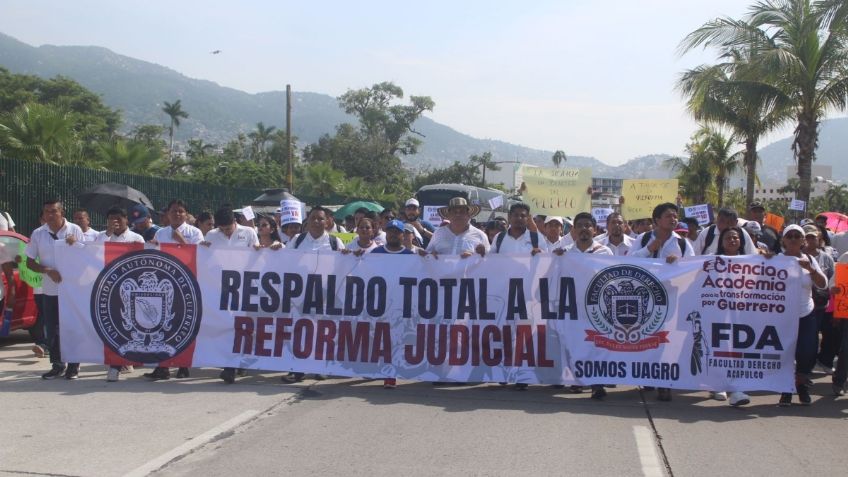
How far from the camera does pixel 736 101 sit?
19.6 metres

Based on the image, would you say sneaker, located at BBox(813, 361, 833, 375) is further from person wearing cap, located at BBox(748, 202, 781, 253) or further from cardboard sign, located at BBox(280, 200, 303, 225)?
cardboard sign, located at BBox(280, 200, 303, 225)

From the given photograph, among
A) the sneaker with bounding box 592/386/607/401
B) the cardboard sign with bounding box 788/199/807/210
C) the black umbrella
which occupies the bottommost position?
the sneaker with bounding box 592/386/607/401

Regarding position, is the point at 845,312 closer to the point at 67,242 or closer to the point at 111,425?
the point at 111,425

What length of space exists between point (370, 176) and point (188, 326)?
2370 inches

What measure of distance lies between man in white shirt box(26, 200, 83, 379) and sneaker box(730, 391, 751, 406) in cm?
685

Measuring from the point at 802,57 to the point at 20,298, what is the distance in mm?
16156

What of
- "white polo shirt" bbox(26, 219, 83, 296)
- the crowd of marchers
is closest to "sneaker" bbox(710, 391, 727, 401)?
the crowd of marchers

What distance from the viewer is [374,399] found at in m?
7.77

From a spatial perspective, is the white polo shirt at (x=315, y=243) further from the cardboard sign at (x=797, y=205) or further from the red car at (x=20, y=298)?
the cardboard sign at (x=797, y=205)

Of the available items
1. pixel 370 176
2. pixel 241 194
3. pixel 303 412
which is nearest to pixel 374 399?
pixel 303 412

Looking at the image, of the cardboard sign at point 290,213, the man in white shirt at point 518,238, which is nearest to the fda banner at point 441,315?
the man in white shirt at point 518,238

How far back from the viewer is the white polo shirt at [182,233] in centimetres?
959

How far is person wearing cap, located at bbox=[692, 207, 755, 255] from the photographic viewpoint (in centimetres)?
853

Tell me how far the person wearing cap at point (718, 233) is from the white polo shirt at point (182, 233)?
235 inches
